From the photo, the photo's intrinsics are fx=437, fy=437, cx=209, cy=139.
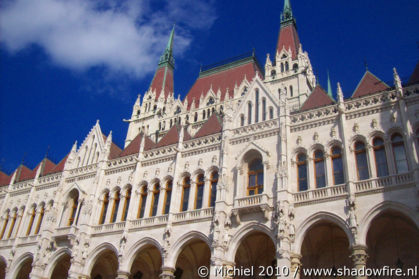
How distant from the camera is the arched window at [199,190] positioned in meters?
23.9

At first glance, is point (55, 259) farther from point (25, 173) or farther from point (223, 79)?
point (223, 79)

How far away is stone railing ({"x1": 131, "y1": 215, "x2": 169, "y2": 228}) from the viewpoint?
933 inches

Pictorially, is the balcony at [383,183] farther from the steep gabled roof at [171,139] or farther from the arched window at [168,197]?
the steep gabled roof at [171,139]

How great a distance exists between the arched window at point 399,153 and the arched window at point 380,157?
459mm

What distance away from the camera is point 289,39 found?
38625 mm

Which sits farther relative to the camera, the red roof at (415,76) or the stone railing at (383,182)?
the red roof at (415,76)

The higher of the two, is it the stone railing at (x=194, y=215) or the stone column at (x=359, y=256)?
the stone railing at (x=194, y=215)

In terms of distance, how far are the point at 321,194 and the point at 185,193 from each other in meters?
8.11

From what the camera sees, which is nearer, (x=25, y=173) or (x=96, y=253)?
(x=96, y=253)

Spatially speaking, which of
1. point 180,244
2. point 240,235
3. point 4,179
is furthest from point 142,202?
point 4,179

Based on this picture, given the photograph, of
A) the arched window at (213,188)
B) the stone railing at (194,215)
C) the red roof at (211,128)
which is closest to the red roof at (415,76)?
the red roof at (211,128)

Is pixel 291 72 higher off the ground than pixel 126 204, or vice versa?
pixel 291 72

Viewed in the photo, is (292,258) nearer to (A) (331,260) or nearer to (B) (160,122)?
(A) (331,260)

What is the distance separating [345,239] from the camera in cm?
2059
